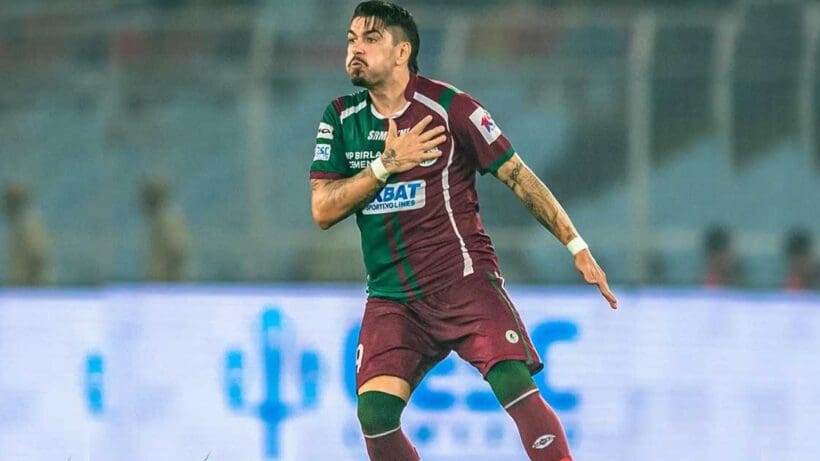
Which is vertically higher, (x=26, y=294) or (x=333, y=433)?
(x=26, y=294)

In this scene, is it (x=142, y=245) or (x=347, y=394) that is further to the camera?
(x=142, y=245)

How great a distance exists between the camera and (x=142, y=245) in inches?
444

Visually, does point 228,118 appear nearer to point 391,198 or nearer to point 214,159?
point 214,159

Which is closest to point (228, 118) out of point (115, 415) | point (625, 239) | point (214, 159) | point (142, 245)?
point (214, 159)

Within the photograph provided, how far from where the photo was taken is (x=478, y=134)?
499cm

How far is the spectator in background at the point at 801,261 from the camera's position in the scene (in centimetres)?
1060

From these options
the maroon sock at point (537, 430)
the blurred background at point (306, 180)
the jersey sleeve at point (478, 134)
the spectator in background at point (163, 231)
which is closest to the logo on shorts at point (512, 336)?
the maroon sock at point (537, 430)

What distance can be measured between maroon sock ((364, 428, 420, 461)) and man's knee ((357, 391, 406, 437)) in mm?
19

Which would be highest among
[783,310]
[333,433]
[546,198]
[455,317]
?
[546,198]

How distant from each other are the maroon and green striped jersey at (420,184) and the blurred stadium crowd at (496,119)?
17.8 ft

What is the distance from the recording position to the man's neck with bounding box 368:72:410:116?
5016 mm

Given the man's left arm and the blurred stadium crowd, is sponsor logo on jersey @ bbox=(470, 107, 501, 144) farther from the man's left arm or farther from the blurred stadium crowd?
the blurred stadium crowd

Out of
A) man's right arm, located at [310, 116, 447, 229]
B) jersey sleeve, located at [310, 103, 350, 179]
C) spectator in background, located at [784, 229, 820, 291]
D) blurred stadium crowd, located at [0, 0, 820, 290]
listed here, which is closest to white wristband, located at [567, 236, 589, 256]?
man's right arm, located at [310, 116, 447, 229]

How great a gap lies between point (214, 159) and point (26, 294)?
335cm
